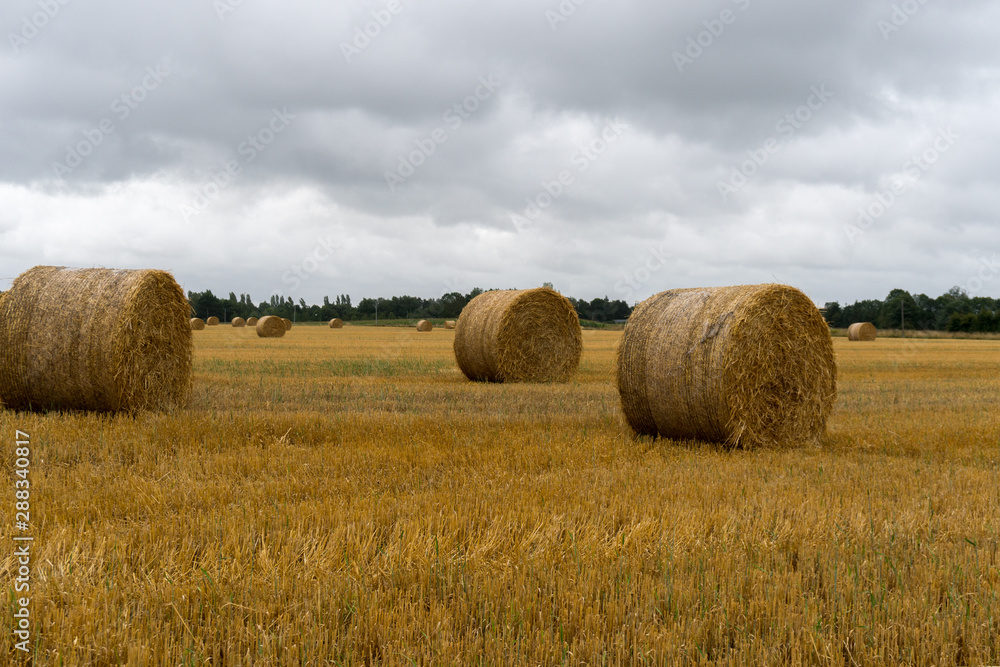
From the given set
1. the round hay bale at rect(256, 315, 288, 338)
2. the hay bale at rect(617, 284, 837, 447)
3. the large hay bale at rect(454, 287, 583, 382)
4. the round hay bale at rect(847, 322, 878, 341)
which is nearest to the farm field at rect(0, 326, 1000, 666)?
the hay bale at rect(617, 284, 837, 447)

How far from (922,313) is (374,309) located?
64.3 m

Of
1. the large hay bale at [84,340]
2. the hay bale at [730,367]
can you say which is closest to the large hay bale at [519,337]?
the hay bale at [730,367]

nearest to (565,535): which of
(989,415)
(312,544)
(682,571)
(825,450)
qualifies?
(682,571)

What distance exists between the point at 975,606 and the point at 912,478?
3010mm

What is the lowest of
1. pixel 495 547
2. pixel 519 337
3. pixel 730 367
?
pixel 495 547

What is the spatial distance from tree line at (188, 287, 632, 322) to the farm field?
75319 millimetres

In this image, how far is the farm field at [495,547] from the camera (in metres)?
3.37

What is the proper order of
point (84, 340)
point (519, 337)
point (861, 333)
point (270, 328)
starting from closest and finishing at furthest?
point (84, 340) < point (519, 337) < point (270, 328) < point (861, 333)

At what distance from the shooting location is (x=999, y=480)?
21.7 feet

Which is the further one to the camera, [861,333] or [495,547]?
[861,333]

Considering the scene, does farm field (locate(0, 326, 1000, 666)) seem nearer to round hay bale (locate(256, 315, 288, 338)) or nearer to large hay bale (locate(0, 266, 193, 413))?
large hay bale (locate(0, 266, 193, 413))

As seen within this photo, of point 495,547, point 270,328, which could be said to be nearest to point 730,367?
point 495,547

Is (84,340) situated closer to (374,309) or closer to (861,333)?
(861,333)

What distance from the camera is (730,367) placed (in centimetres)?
842
